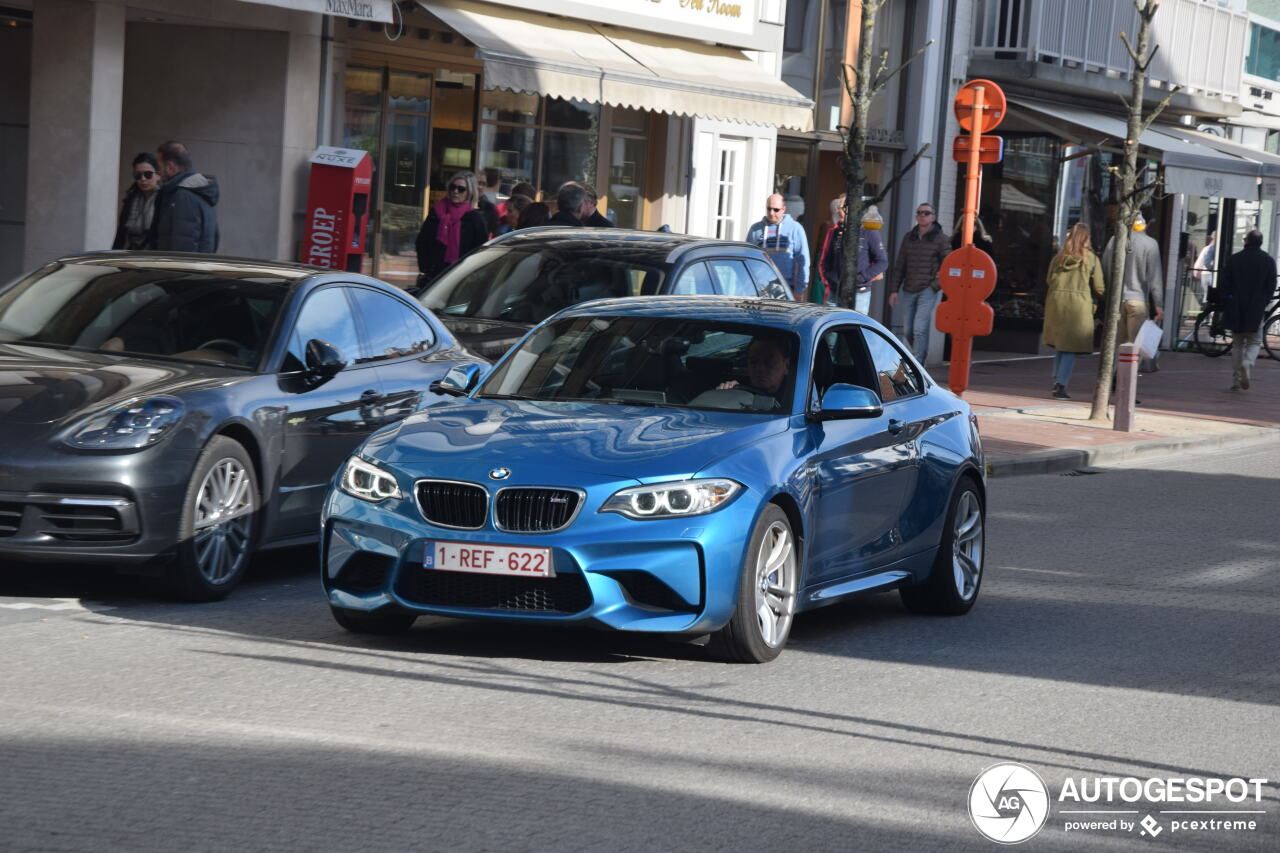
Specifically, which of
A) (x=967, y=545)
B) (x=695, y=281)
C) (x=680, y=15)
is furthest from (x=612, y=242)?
(x=680, y=15)

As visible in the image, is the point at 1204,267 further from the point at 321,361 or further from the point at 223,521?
the point at 223,521

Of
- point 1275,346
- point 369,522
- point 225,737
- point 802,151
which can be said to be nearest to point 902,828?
point 225,737

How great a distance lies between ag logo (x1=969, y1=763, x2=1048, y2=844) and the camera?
579 centimetres

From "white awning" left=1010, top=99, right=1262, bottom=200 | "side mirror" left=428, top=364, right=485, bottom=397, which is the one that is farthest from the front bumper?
"white awning" left=1010, top=99, right=1262, bottom=200

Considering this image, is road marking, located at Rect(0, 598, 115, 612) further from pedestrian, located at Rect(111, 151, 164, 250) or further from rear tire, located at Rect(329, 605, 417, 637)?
pedestrian, located at Rect(111, 151, 164, 250)

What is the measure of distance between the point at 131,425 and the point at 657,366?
2.28 metres

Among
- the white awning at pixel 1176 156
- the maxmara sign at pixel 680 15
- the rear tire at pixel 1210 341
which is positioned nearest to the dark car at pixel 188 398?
the maxmara sign at pixel 680 15

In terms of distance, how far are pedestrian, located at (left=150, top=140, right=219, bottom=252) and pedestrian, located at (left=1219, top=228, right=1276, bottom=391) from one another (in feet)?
54.4

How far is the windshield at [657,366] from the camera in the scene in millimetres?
8656

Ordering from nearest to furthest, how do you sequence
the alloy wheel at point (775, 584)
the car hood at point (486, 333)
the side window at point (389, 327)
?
the alloy wheel at point (775, 584) → the side window at point (389, 327) → the car hood at point (486, 333)

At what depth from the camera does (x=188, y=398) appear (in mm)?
9047

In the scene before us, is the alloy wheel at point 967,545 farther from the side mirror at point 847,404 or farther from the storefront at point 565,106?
the storefront at point 565,106

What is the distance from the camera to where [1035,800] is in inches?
243

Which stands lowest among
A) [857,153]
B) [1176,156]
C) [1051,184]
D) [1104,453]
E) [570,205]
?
[1104,453]
